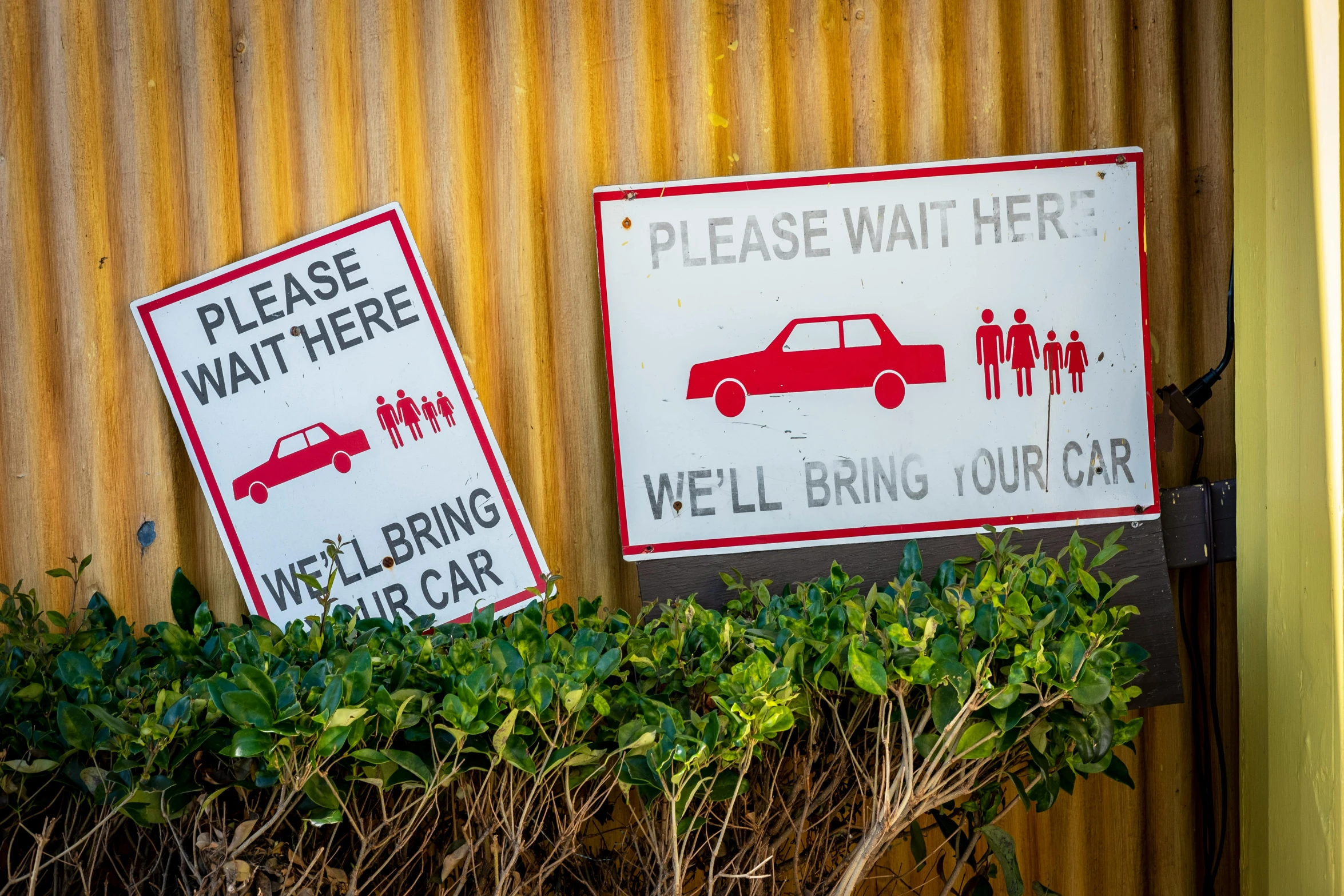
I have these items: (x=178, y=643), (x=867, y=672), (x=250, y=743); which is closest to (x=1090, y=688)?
(x=867, y=672)

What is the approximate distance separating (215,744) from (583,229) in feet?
4.18

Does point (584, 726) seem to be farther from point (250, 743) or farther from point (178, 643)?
point (178, 643)

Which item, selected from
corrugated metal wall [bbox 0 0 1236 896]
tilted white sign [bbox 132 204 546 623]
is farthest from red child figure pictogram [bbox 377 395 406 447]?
corrugated metal wall [bbox 0 0 1236 896]

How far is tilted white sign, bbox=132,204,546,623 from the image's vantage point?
2096 mm

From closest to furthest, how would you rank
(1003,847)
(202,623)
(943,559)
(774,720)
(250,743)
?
(250,743)
(774,720)
(1003,847)
(202,623)
(943,559)

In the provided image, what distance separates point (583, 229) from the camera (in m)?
2.13

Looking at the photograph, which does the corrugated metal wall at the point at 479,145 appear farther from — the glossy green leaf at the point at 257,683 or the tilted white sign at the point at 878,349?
the glossy green leaf at the point at 257,683

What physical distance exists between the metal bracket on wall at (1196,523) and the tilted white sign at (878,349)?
0.11 m

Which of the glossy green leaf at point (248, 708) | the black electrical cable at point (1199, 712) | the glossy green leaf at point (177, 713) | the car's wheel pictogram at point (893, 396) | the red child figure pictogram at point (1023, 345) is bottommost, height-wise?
the black electrical cable at point (1199, 712)

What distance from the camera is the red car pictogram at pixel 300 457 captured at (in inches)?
82.6

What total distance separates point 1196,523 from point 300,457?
1.95 meters

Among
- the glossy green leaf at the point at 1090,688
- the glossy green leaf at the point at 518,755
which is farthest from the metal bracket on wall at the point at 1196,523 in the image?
the glossy green leaf at the point at 518,755

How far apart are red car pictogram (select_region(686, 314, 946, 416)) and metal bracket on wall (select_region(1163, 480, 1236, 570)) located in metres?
0.58

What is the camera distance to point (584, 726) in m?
1.40
